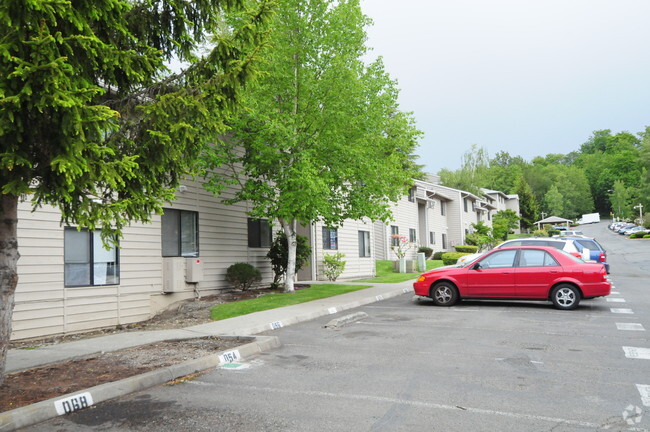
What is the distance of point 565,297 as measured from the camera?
11.9 metres

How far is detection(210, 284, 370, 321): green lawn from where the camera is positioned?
12.2m

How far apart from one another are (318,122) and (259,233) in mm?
5177

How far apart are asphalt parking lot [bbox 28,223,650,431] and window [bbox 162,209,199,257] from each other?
223 inches

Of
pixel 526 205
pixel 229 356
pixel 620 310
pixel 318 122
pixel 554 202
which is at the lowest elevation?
pixel 620 310

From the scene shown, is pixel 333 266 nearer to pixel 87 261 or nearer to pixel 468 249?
pixel 87 261

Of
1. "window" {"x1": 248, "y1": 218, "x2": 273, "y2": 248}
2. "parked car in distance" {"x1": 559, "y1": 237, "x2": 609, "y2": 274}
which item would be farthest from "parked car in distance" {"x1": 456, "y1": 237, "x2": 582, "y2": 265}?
"window" {"x1": 248, "y1": 218, "x2": 273, "y2": 248}

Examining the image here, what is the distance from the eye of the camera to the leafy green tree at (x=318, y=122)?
14.4m

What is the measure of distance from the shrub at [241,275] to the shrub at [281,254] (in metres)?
0.94

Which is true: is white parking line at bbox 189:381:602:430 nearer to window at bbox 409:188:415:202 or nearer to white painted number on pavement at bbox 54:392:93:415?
white painted number on pavement at bbox 54:392:93:415

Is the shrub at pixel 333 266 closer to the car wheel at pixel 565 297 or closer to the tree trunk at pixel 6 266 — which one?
the car wheel at pixel 565 297

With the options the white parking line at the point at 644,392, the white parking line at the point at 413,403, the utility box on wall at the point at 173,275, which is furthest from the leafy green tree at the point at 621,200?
Answer: the white parking line at the point at 413,403

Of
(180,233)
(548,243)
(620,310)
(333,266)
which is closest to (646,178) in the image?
(548,243)

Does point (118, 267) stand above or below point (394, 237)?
below

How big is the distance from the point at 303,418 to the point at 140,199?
3.15 m
